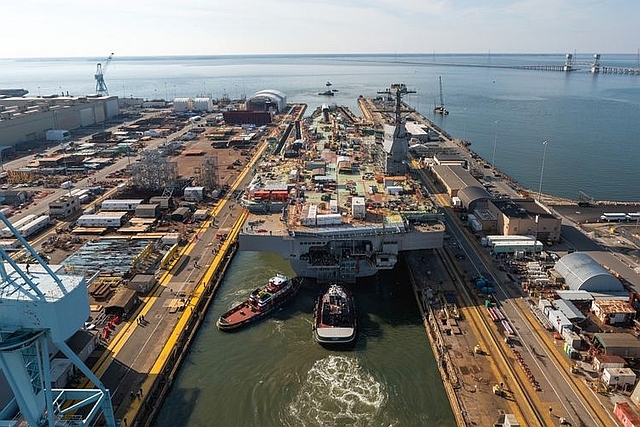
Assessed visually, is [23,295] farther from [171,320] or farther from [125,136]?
[125,136]

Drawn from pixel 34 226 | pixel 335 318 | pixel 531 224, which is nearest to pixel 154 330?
pixel 335 318

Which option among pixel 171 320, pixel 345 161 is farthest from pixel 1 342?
pixel 345 161

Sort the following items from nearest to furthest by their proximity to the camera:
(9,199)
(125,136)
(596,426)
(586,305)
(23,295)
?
(23,295), (596,426), (586,305), (9,199), (125,136)

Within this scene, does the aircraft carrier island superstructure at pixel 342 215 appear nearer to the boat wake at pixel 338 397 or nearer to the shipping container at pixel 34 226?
the boat wake at pixel 338 397

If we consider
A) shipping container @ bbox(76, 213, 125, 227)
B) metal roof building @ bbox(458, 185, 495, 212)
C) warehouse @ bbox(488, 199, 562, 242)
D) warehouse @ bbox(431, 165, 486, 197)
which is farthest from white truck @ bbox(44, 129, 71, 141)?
warehouse @ bbox(488, 199, 562, 242)

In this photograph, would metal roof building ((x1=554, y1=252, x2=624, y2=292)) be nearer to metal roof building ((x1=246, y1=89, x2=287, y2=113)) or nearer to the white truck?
the white truck

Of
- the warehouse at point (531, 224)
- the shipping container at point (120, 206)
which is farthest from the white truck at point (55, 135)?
the warehouse at point (531, 224)
